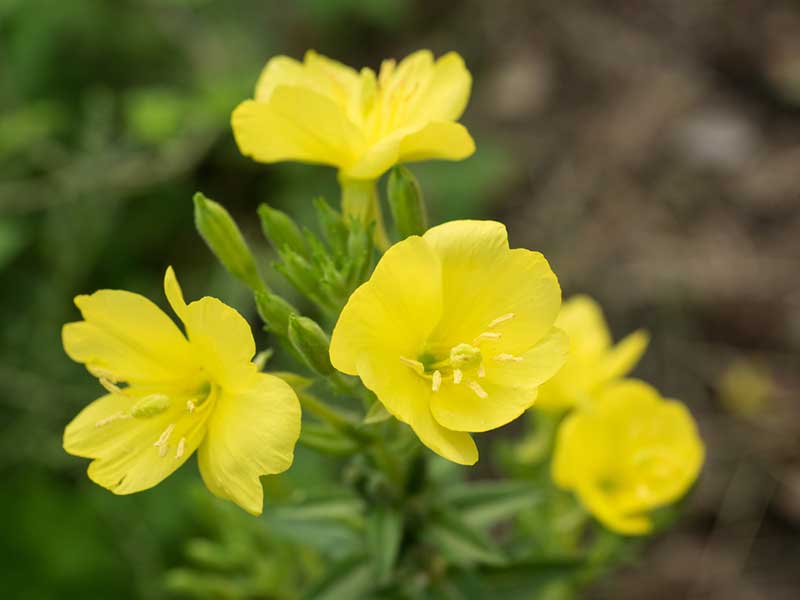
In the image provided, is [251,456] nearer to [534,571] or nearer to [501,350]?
[501,350]

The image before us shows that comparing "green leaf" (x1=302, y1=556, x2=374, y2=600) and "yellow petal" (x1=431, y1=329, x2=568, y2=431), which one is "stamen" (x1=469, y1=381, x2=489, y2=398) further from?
"green leaf" (x1=302, y1=556, x2=374, y2=600)

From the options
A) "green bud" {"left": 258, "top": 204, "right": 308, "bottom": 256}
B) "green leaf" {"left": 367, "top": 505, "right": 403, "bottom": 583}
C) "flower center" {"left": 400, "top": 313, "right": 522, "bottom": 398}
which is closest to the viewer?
"flower center" {"left": 400, "top": 313, "right": 522, "bottom": 398}

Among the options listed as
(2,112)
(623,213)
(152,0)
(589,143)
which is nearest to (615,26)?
(589,143)

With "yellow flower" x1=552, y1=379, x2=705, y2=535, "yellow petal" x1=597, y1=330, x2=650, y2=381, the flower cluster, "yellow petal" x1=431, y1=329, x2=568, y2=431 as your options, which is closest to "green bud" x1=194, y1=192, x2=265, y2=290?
→ the flower cluster

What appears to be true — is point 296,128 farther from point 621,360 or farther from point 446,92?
point 621,360

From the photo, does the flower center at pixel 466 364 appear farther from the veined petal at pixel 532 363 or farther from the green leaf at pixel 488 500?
the green leaf at pixel 488 500

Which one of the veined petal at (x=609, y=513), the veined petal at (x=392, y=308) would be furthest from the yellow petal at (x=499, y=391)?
the veined petal at (x=609, y=513)
